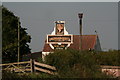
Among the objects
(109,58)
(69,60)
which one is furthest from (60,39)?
(69,60)

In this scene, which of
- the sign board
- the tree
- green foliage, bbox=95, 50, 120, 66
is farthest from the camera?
the sign board

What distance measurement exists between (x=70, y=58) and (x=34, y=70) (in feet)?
8.71

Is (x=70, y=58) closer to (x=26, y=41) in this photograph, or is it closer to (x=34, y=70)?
(x=34, y=70)

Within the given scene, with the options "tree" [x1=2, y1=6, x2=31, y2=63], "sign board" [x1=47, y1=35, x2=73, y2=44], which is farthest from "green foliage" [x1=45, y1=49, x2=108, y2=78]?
"sign board" [x1=47, y1=35, x2=73, y2=44]

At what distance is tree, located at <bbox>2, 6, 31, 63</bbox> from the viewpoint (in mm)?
44272

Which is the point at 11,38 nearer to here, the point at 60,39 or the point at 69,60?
the point at 60,39

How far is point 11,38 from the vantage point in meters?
45.3

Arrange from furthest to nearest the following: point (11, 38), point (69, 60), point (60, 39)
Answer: point (60, 39)
point (11, 38)
point (69, 60)

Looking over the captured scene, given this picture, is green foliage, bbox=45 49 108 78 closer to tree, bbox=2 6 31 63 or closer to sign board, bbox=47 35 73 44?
tree, bbox=2 6 31 63

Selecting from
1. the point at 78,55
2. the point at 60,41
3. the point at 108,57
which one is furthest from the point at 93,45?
the point at 78,55

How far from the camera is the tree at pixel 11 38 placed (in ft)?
145

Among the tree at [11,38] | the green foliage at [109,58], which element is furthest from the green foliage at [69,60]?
the tree at [11,38]

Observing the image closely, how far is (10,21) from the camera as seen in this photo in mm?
46188

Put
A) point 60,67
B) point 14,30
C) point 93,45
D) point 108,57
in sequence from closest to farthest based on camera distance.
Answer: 1. point 60,67
2. point 108,57
3. point 14,30
4. point 93,45
